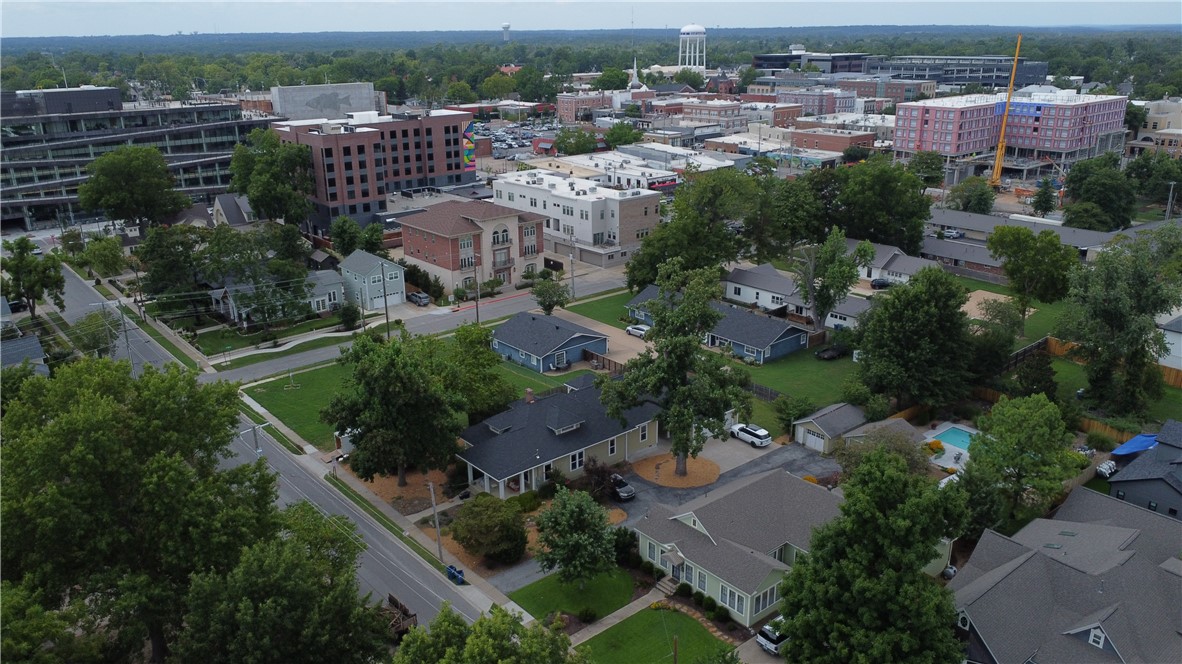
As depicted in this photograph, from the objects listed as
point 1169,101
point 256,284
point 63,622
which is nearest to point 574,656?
point 63,622

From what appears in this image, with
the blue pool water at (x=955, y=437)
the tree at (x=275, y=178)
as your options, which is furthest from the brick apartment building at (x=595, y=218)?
the blue pool water at (x=955, y=437)

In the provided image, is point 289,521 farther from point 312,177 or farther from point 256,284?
point 312,177

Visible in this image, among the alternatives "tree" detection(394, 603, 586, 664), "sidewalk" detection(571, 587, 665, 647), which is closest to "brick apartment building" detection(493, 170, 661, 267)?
"sidewalk" detection(571, 587, 665, 647)

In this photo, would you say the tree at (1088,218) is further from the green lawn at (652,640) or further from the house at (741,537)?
the green lawn at (652,640)

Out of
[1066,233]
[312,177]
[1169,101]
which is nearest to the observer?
[1066,233]

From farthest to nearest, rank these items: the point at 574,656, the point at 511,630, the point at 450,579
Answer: the point at 450,579, the point at 574,656, the point at 511,630

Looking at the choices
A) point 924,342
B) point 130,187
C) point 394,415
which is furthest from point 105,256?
point 924,342

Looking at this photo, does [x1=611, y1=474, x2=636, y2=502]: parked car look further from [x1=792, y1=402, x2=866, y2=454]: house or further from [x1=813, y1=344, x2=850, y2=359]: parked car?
[x1=813, y1=344, x2=850, y2=359]: parked car
